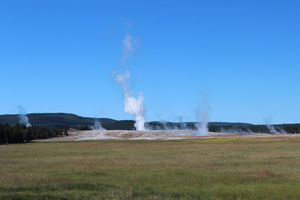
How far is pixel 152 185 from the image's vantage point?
949 inches

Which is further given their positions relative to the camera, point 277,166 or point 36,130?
point 36,130

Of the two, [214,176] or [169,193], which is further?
[214,176]

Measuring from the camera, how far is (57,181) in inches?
1009

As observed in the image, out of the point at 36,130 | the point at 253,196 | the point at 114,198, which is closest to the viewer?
the point at 114,198

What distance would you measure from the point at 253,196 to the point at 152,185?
6.16 m

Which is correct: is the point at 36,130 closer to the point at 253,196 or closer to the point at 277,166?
the point at 277,166

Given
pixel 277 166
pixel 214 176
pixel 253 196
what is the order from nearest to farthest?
1. pixel 253 196
2. pixel 214 176
3. pixel 277 166

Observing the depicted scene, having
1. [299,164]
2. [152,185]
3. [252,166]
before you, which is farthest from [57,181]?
[299,164]

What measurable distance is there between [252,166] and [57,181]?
55.2 ft

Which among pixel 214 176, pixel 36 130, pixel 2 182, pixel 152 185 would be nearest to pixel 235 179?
pixel 214 176

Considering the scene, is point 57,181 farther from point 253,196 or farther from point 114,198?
point 253,196

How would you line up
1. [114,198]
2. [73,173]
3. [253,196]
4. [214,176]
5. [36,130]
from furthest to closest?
1. [36,130]
2. [73,173]
3. [214,176]
4. [253,196]
5. [114,198]

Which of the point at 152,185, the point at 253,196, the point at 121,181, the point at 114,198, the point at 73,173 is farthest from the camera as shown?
the point at 73,173

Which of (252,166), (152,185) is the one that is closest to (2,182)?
(152,185)
